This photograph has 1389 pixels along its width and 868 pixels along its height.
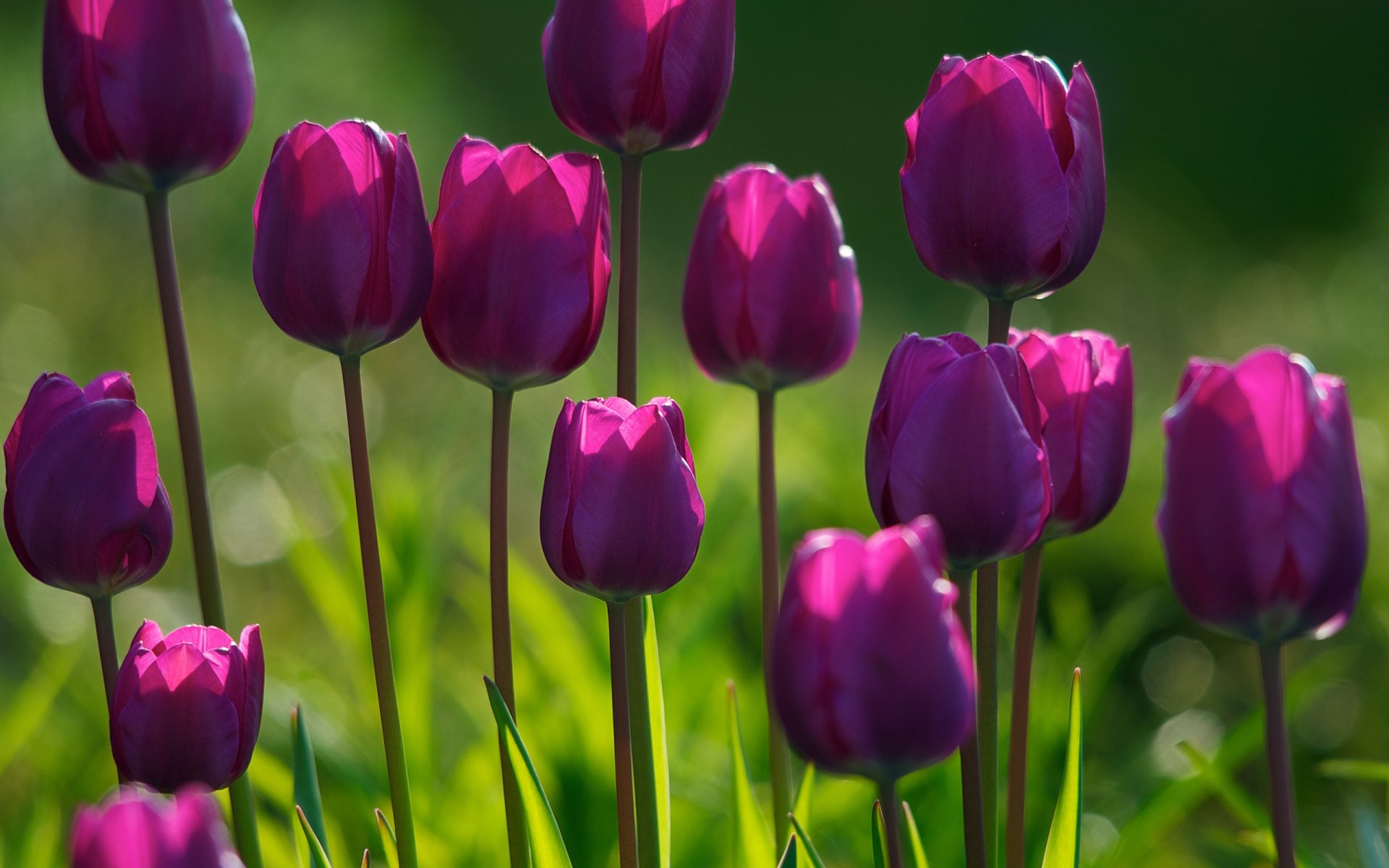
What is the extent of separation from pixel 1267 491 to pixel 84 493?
33cm

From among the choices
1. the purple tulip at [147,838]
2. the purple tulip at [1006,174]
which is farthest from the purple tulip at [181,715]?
the purple tulip at [1006,174]

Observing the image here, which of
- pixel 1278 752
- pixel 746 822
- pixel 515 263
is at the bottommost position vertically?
pixel 746 822

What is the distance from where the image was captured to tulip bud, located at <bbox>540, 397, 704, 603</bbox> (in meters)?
0.38

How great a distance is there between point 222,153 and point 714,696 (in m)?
0.53

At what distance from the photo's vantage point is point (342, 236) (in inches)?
15.9

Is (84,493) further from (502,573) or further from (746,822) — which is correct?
(746,822)

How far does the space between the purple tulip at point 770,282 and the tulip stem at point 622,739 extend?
0.12m

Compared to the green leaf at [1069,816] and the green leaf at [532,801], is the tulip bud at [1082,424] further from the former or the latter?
the green leaf at [532,801]

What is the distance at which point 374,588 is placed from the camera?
430 mm

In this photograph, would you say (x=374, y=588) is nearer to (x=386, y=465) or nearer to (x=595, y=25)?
(x=595, y=25)

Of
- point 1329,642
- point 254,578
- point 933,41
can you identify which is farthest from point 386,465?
point 933,41

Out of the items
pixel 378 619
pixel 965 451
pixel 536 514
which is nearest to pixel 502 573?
pixel 378 619

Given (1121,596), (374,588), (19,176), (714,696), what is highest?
(374,588)

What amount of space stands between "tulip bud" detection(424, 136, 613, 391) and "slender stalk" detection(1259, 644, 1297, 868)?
220mm
